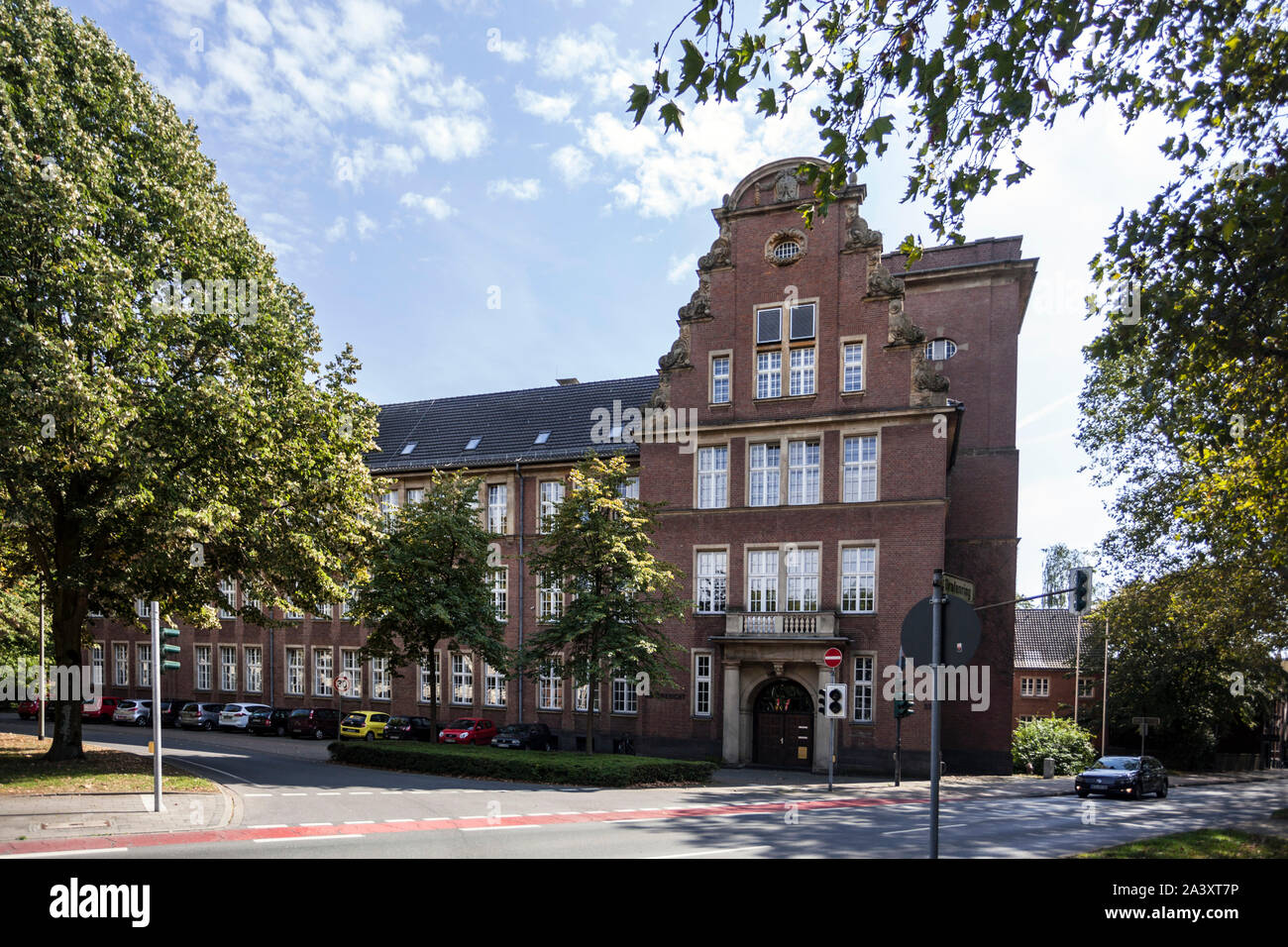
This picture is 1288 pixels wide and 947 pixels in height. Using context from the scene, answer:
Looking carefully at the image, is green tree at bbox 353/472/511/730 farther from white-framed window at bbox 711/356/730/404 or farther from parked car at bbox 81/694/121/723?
parked car at bbox 81/694/121/723

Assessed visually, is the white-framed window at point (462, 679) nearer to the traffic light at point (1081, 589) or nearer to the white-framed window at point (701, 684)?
the white-framed window at point (701, 684)

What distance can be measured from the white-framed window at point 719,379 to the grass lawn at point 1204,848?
2160 cm

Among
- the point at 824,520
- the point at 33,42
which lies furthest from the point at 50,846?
the point at 824,520

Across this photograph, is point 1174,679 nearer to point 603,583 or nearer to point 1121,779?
point 1121,779

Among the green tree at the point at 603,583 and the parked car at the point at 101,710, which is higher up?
the green tree at the point at 603,583

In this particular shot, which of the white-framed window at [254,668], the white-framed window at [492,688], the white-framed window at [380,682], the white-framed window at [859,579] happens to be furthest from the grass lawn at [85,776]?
the white-framed window at [254,668]

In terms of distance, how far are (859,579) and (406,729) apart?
19.6 metres

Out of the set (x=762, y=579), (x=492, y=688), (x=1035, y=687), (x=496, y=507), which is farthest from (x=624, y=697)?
(x=1035, y=687)

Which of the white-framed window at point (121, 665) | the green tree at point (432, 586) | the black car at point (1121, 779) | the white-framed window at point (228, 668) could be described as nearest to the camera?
the green tree at point (432, 586)

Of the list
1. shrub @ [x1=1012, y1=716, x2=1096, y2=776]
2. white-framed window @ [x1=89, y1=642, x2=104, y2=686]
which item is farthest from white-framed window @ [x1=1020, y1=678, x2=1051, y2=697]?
white-framed window @ [x1=89, y1=642, x2=104, y2=686]

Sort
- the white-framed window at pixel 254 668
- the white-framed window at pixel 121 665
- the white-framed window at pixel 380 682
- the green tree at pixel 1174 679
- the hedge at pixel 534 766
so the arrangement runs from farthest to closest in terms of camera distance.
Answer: the white-framed window at pixel 121 665
the white-framed window at pixel 254 668
the white-framed window at pixel 380 682
the green tree at pixel 1174 679
the hedge at pixel 534 766

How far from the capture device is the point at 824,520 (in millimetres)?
32250

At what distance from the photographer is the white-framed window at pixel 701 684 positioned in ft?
110
